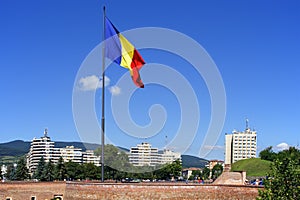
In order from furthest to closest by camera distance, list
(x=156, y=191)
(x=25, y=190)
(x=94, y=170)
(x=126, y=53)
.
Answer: (x=94, y=170) < (x=25, y=190) < (x=126, y=53) < (x=156, y=191)

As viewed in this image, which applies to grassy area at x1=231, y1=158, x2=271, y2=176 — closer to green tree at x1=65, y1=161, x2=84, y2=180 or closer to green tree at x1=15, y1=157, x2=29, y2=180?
green tree at x1=65, y1=161, x2=84, y2=180

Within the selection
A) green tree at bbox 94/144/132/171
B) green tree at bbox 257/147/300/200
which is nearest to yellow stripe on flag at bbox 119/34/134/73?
green tree at bbox 257/147/300/200

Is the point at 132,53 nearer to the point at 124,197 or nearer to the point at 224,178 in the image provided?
the point at 124,197

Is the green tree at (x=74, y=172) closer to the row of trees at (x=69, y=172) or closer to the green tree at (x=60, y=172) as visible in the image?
the row of trees at (x=69, y=172)

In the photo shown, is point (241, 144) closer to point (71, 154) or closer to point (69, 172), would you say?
point (71, 154)

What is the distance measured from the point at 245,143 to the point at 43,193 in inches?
5651

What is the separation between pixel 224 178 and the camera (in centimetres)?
2947

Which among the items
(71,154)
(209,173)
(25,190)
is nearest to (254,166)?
(25,190)

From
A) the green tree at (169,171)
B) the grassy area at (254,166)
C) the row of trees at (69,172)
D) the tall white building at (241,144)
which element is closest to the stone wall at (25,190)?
the grassy area at (254,166)

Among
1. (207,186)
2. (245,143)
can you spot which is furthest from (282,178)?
(245,143)

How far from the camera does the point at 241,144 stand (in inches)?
6634

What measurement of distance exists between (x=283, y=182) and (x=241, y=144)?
153 metres

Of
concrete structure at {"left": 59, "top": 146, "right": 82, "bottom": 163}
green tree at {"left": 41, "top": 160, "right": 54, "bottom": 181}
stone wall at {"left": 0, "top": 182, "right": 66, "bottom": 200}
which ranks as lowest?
stone wall at {"left": 0, "top": 182, "right": 66, "bottom": 200}

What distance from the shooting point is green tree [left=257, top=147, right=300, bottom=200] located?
58.7 ft
